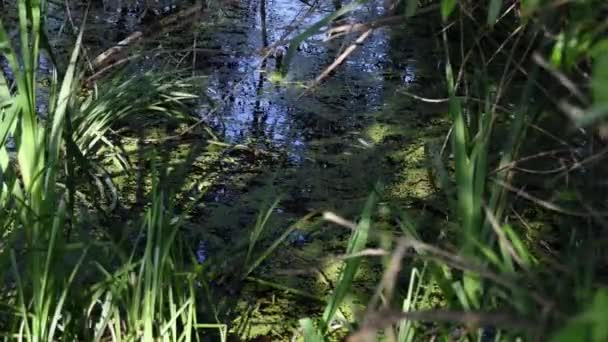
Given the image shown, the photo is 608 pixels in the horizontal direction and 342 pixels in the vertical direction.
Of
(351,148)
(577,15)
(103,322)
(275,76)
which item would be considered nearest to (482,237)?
(577,15)

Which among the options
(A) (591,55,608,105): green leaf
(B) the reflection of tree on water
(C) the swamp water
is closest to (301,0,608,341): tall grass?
(A) (591,55,608,105): green leaf

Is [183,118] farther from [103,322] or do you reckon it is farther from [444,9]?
[444,9]

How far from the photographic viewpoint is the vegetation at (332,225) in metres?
0.77

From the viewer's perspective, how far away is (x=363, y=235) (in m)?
1.22

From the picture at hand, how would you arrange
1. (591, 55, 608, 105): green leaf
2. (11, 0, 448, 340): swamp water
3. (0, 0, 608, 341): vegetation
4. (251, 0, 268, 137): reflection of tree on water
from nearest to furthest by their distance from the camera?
1. (591, 55, 608, 105): green leaf
2. (0, 0, 608, 341): vegetation
3. (11, 0, 448, 340): swamp water
4. (251, 0, 268, 137): reflection of tree on water

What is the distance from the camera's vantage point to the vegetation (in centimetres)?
77

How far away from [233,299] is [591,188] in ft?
2.49

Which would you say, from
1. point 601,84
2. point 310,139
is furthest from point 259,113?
point 601,84

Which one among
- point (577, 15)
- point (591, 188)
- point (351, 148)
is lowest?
point (351, 148)

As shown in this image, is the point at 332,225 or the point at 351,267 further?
the point at 332,225

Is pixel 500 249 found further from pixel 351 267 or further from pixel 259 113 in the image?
pixel 259 113

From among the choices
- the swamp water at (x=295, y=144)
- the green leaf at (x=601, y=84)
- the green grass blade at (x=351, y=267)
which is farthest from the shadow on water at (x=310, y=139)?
the green leaf at (x=601, y=84)

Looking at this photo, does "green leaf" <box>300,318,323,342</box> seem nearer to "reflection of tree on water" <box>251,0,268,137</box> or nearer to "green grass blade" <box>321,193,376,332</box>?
"green grass blade" <box>321,193,376,332</box>

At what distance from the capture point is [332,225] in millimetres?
1948
